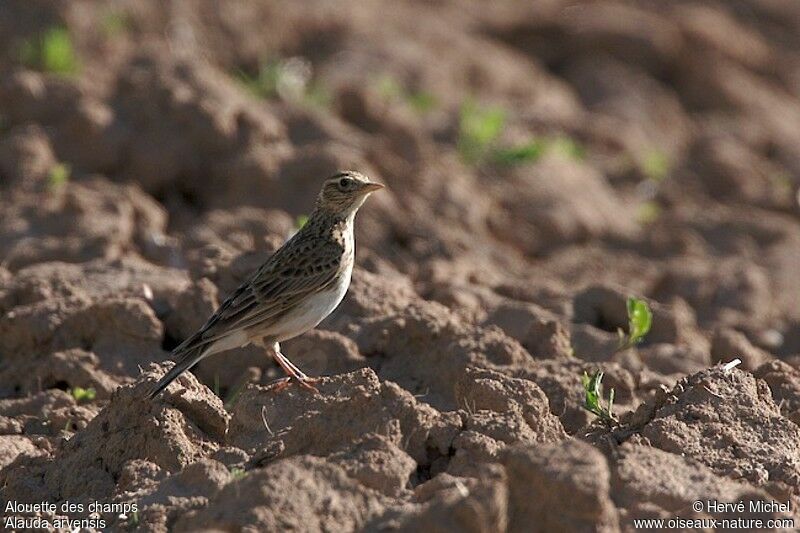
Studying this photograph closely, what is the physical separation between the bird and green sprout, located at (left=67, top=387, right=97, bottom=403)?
2.15 feet

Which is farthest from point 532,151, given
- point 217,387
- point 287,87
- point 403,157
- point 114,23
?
point 217,387

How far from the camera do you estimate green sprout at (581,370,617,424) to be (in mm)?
5938

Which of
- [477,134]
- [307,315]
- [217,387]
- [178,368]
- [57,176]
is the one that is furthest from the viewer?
[477,134]

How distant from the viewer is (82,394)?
261 inches

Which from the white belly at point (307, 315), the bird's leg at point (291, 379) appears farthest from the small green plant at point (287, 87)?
the bird's leg at point (291, 379)

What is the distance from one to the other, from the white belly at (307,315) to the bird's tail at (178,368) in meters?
0.53

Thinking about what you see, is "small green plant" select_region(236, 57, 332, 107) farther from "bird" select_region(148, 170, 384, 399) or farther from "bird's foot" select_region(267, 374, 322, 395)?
"bird's foot" select_region(267, 374, 322, 395)

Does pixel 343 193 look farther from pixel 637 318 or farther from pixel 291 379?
pixel 637 318

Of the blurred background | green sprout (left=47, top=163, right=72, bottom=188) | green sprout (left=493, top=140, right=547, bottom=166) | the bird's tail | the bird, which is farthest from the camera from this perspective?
green sprout (left=493, top=140, right=547, bottom=166)

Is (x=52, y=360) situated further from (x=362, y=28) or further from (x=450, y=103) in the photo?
(x=362, y=28)

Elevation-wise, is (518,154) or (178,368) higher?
(178,368)

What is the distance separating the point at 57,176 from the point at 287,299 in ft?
10.2

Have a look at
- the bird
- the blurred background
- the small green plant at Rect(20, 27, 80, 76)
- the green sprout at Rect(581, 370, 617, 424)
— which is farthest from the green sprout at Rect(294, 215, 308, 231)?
the small green plant at Rect(20, 27, 80, 76)

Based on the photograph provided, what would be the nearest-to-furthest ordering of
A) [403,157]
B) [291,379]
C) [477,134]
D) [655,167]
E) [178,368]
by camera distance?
[178,368], [291,379], [403,157], [477,134], [655,167]
